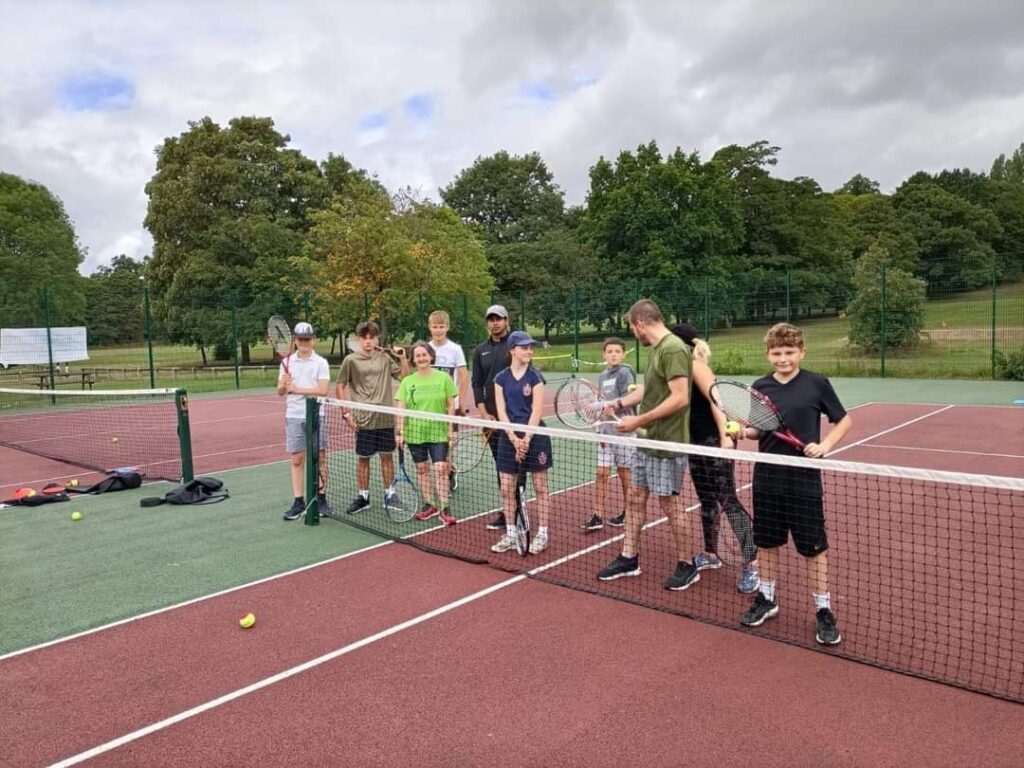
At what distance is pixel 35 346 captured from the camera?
21.6m

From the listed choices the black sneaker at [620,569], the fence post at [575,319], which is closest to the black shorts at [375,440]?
the black sneaker at [620,569]

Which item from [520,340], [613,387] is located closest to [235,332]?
[520,340]

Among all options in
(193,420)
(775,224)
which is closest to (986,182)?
(775,224)

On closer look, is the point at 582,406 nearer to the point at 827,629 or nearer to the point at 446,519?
the point at 446,519

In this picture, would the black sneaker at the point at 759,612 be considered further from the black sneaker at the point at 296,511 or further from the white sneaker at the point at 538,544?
the black sneaker at the point at 296,511

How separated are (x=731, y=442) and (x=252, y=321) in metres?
24.9

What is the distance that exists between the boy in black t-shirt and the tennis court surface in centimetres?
41

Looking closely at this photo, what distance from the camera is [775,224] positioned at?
186ft

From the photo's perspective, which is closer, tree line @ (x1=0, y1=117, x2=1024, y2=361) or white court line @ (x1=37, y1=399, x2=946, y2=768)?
white court line @ (x1=37, y1=399, x2=946, y2=768)

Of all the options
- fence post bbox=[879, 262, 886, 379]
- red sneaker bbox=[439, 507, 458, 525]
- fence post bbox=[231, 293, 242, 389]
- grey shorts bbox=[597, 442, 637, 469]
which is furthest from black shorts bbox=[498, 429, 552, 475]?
fence post bbox=[231, 293, 242, 389]

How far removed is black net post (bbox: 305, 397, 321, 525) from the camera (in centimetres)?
738

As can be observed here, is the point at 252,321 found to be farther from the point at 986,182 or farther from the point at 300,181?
the point at 986,182

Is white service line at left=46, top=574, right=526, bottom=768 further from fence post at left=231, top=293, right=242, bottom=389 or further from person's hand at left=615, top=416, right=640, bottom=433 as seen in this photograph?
fence post at left=231, top=293, right=242, bottom=389

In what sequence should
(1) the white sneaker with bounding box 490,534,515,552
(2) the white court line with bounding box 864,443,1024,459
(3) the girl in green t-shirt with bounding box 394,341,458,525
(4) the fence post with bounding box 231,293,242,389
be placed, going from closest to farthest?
(1) the white sneaker with bounding box 490,534,515,552 < (3) the girl in green t-shirt with bounding box 394,341,458,525 < (2) the white court line with bounding box 864,443,1024,459 < (4) the fence post with bounding box 231,293,242,389
